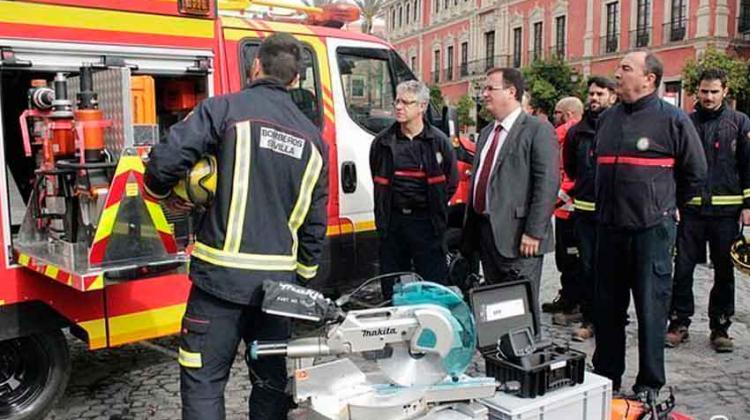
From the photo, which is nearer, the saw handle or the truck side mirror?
the saw handle

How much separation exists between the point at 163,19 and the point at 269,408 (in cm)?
227

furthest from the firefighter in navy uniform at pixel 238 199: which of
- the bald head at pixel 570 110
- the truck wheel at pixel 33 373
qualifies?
the bald head at pixel 570 110

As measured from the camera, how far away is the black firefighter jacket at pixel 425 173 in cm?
508

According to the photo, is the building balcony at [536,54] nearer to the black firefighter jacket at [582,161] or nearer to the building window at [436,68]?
the building window at [436,68]

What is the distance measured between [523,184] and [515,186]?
0.15 feet

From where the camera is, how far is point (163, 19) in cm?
A: 418

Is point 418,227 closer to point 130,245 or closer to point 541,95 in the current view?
point 130,245

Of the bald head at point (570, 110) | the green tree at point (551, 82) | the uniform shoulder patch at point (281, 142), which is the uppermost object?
the green tree at point (551, 82)

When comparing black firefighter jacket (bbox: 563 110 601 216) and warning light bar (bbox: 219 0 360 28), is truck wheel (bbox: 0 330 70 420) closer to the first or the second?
warning light bar (bbox: 219 0 360 28)

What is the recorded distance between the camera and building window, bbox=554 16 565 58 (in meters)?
40.0

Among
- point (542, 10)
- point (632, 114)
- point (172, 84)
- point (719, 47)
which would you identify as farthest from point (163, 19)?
point (542, 10)

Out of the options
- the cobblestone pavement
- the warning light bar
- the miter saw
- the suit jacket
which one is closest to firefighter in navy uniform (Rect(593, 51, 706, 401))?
the suit jacket

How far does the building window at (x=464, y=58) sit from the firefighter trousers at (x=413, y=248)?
46.5 meters

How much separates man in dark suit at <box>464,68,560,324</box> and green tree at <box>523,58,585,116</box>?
3146 cm
